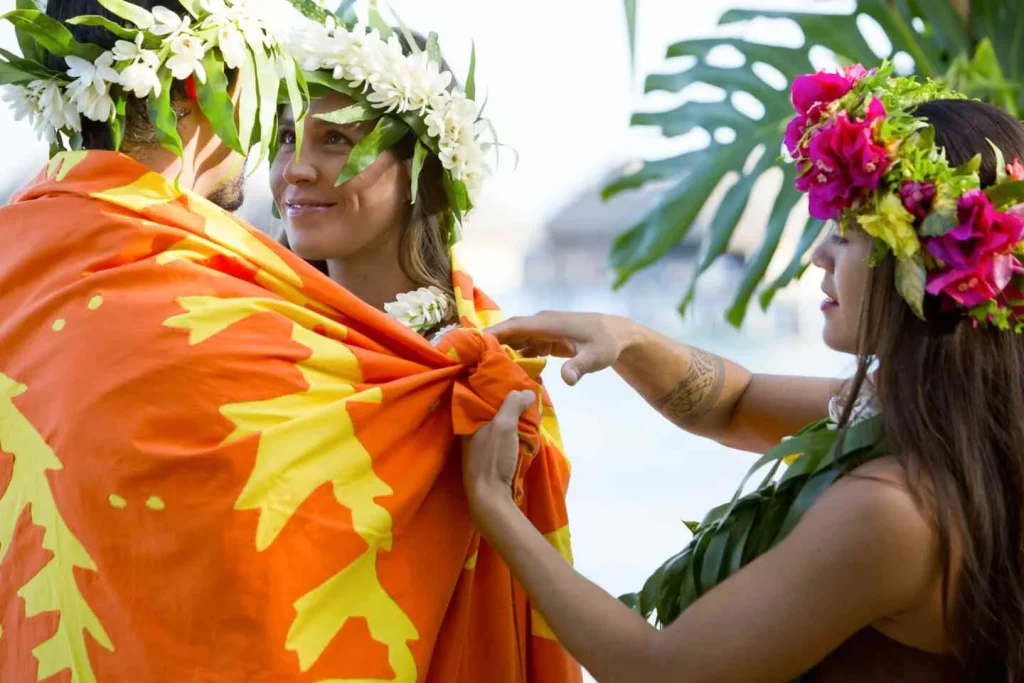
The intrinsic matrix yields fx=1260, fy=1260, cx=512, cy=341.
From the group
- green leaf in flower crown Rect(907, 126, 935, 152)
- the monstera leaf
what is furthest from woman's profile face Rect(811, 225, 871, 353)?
the monstera leaf

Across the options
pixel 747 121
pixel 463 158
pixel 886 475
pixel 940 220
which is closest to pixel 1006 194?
pixel 940 220

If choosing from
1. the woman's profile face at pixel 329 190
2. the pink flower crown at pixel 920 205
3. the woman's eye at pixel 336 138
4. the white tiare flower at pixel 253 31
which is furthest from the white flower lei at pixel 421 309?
the pink flower crown at pixel 920 205

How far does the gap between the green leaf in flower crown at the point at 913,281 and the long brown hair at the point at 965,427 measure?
24 millimetres

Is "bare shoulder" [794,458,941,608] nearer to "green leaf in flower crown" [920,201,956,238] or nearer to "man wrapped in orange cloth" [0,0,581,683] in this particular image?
"green leaf in flower crown" [920,201,956,238]

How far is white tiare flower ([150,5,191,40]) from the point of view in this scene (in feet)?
5.31

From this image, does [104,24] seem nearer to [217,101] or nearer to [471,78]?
[217,101]

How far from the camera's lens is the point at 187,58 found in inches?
63.6

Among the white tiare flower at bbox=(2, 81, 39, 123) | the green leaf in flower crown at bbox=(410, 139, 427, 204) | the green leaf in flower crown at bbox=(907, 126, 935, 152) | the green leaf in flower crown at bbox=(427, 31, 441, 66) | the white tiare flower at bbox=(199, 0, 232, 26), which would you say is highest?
the green leaf in flower crown at bbox=(907, 126, 935, 152)

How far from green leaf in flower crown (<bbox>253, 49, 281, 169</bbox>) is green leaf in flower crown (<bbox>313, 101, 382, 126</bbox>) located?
0.26 m

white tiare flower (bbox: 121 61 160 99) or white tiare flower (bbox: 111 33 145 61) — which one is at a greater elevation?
white tiare flower (bbox: 111 33 145 61)

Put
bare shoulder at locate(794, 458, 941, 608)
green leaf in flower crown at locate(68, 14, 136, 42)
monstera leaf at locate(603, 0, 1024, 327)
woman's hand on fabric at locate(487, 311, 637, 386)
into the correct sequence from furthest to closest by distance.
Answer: monstera leaf at locate(603, 0, 1024, 327), woman's hand on fabric at locate(487, 311, 637, 386), green leaf in flower crown at locate(68, 14, 136, 42), bare shoulder at locate(794, 458, 941, 608)

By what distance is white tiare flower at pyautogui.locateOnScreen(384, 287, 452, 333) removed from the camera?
78.7 inches

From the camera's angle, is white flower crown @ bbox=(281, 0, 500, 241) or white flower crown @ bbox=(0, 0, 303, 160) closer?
white flower crown @ bbox=(0, 0, 303, 160)

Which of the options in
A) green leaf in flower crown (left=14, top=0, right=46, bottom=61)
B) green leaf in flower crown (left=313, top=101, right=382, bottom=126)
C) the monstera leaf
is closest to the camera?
green leaf in flower crown (left=14, top=0, right=46, bottom=61)
